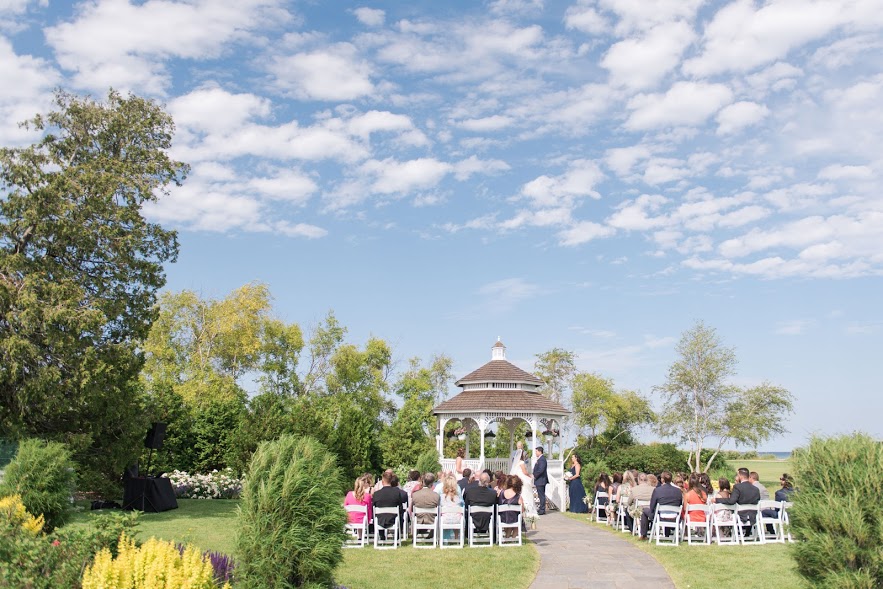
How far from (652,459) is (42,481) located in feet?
94.2

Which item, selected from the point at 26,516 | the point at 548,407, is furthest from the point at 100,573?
the point at 548,407

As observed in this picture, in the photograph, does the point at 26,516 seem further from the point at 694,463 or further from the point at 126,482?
the point at 694,463

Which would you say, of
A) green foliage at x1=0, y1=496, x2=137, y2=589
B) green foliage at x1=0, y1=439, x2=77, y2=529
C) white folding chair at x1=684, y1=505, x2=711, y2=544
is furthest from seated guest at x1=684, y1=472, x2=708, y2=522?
green foliage at x1=0, y1=439, x2=77, y2=529

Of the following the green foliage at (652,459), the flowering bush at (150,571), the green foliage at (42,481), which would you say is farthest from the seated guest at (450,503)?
the green foliage at (652,459)

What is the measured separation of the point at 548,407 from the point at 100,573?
18.9 meters

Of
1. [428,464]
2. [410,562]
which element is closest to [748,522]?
[410,562]

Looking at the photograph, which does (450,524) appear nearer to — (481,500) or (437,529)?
(437,529)

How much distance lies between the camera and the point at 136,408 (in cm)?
1608

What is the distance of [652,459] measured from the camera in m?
33.8

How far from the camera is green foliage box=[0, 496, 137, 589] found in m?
5.11

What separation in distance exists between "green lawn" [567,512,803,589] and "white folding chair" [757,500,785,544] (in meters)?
0.36

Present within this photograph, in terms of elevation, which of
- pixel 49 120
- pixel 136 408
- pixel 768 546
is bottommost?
pixel 768 546

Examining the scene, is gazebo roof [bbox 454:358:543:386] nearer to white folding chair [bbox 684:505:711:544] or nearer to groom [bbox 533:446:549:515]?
groom [bbox 533:446:549:515]

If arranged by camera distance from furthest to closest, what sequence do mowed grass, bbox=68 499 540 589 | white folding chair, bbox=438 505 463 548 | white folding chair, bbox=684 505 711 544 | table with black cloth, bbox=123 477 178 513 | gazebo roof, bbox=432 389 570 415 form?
gazebo roof, bbox=432 389 570 415 < table with black cloth, bbox=123 477 178 513 < white folding chair, bbox=684 505 711 544 < white folding chair, bbox=438 505 463 548 < mowed grass, bbox=68 499 540 589
